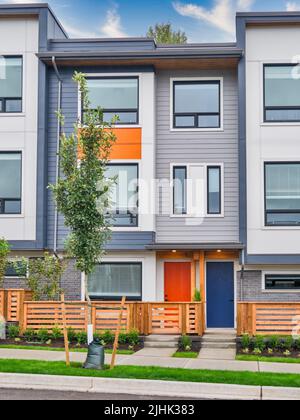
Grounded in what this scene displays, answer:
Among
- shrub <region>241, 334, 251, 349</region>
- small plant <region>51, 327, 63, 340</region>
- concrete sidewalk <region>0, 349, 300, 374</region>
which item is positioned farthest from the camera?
small plant <region>51, 327, 63, 340</region>

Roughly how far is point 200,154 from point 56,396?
11406 mm

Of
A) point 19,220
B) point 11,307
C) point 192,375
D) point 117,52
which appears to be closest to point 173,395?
point 192,375

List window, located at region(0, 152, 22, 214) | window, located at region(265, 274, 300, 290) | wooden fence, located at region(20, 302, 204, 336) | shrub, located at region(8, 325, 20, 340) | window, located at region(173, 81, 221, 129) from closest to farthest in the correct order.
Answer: shrub, located at region(8, 325, 20, 340) → wooden fence, located at region(20, 302, 204, 336) → window, located at region(265, 274, 300, 290) → window, located at region(0, 152, 22, 214) → window, located at region(173, 81, 221, 129)

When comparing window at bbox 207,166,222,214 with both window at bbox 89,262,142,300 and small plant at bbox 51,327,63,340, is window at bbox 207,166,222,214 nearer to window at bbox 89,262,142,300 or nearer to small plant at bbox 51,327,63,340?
window at bbox 89,262,142,300

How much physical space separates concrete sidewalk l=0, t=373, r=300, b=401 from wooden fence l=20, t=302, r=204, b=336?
636 centimetres

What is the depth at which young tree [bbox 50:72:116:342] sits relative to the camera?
1421 cm

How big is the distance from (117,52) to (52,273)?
22.8 feet

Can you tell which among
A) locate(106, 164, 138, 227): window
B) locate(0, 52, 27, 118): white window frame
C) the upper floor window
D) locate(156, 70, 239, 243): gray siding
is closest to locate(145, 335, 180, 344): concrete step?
locate(156, 70, 239, 243): gray siding

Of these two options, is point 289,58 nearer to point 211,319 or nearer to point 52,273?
point 211,319

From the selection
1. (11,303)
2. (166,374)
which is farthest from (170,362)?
(11,303)

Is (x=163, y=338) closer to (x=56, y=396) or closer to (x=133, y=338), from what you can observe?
(x=133, y=338)

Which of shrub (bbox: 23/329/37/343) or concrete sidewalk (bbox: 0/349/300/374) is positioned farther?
shrub (bbox: 23/329/37/343)

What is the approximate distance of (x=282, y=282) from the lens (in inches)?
826

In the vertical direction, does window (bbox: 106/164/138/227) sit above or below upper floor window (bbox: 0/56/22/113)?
below
